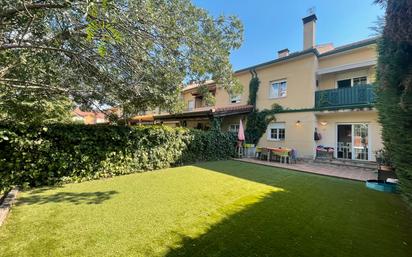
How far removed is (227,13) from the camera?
7469 mm

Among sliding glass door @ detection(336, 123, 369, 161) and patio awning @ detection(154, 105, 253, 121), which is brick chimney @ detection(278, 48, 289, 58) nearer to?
patio awning @ detection(154, 105, 253, 121)

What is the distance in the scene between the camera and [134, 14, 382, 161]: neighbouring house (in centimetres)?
1357

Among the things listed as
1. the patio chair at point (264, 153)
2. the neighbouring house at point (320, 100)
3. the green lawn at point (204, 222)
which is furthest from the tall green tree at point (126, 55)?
the patio chair at point (264, 153)

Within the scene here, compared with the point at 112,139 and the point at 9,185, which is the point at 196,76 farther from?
the point at 9,185

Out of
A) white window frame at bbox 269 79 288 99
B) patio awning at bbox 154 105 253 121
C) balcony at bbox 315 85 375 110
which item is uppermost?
white window frame at bbox 269 79 288 99

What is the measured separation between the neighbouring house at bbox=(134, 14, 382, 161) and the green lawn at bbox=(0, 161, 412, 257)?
7.42m

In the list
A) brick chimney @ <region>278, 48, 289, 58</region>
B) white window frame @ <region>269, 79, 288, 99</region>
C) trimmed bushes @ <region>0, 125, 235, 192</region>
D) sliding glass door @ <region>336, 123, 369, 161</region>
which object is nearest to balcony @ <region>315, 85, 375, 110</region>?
sliding glass door @ <region>336, 123, 369, 161</region>

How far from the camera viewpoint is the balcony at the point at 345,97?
13028mm

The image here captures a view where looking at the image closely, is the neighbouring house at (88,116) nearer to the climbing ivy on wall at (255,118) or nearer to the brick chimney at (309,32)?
the climbing ivy on wall at (255,118)

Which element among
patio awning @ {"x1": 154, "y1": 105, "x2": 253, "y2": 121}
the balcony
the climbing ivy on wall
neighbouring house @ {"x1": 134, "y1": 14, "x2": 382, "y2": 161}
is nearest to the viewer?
the balcony

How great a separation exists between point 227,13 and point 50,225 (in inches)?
319

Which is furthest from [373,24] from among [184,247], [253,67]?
[253,67]

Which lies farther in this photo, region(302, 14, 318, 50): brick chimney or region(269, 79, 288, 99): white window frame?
region(302, 14, 318, 50): brick chimney

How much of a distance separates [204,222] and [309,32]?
18703mm
